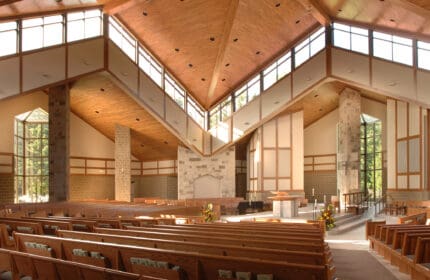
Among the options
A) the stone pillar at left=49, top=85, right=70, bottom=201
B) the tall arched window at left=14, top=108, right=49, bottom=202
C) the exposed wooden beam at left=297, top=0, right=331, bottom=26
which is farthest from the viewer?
the tall arched window at left=14, top=108, right=49, bottom=202

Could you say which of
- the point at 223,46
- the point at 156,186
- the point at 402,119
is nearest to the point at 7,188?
the point at 156,186

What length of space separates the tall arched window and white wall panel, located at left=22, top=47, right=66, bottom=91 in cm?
597

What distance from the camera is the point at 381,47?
18.0m

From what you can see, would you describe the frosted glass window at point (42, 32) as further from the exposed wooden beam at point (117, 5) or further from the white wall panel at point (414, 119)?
the white wall panel at point (414, 119)

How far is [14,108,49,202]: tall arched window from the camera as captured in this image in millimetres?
20969

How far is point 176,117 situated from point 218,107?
2927 millimetres

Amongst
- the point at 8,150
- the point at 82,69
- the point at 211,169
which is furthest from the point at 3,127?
the point at 211,169

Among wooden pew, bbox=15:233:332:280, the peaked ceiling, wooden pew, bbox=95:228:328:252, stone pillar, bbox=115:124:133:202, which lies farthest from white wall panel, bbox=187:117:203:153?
wooden pew, bbox=15:233:332:280

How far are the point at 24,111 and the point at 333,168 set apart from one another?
16772mm

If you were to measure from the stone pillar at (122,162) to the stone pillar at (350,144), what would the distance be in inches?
422

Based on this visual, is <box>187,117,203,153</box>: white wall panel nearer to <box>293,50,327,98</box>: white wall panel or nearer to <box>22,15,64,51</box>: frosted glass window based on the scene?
<box>293,50,327,98</box>: white wall panel

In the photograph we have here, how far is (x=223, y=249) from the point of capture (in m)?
3.42

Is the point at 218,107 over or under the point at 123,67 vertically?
under

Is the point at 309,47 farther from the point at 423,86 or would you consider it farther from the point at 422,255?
the point at 422,255
